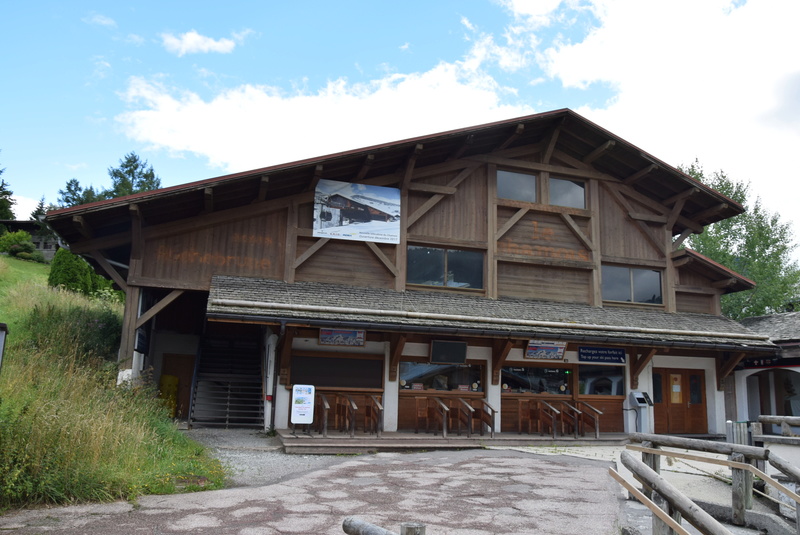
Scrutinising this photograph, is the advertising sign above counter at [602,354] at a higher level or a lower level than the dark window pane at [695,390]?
higher

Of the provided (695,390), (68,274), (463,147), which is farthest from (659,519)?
(68,274)

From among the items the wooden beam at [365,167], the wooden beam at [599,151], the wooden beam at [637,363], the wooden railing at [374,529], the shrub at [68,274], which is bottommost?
the wooden railing at [374,529]

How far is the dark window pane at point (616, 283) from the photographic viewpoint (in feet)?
58.9

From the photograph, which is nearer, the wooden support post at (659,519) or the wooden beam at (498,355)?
the wooden support post at (659,519)

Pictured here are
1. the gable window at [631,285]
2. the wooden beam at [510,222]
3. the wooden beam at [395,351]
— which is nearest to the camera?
the wooden beam at [395,351]

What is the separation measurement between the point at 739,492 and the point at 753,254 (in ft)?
102

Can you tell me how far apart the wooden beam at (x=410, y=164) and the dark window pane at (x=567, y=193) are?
165 inches

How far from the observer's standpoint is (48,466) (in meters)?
6.61

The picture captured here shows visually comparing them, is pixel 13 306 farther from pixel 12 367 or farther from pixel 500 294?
→ pixel 500 294

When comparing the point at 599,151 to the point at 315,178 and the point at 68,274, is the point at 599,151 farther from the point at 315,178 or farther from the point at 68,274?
the point at 68,274

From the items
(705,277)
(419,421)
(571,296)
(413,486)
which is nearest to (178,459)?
(413,486)

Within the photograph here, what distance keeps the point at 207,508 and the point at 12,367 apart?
4.41m

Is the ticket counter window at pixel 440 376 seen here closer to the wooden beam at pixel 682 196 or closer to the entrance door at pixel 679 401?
the entrance door at pixel 679 401

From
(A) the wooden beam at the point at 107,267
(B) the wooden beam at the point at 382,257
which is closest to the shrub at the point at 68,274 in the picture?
(A) the wooden beam at the point at 107,267
